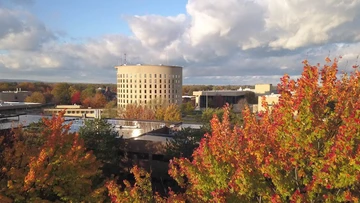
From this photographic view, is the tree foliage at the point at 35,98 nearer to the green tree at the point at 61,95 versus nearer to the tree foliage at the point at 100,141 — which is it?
the green tree at the point at 61,95

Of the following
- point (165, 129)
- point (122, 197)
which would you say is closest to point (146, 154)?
point (165, 129)

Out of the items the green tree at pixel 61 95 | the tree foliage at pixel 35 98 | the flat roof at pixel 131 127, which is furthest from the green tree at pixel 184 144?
the green tree at pixel 61 95

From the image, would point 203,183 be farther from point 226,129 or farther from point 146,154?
point 146,154

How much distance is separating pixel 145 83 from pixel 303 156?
92021 mm

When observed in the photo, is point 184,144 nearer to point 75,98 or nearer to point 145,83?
point 145,83

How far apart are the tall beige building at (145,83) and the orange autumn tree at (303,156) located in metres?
88.7

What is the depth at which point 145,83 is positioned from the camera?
99250mm

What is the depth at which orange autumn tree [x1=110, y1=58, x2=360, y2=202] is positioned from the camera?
25.7 ft

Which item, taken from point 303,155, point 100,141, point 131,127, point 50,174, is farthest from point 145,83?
point 303,155

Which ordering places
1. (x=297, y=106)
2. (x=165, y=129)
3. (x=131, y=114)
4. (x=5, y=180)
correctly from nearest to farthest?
(x=297, y=106)
(x=5, y=180)
(x=165, y=129)
(x=131, y=114)

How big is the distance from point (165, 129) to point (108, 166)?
10502 millimetres

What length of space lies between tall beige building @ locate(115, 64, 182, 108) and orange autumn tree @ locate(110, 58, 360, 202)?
88.7 meters

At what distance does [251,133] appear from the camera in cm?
1126

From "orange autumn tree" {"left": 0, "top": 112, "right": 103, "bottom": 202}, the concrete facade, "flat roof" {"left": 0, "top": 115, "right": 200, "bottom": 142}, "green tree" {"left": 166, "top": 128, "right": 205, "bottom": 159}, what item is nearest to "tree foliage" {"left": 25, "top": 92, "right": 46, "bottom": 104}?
the concrete facade
